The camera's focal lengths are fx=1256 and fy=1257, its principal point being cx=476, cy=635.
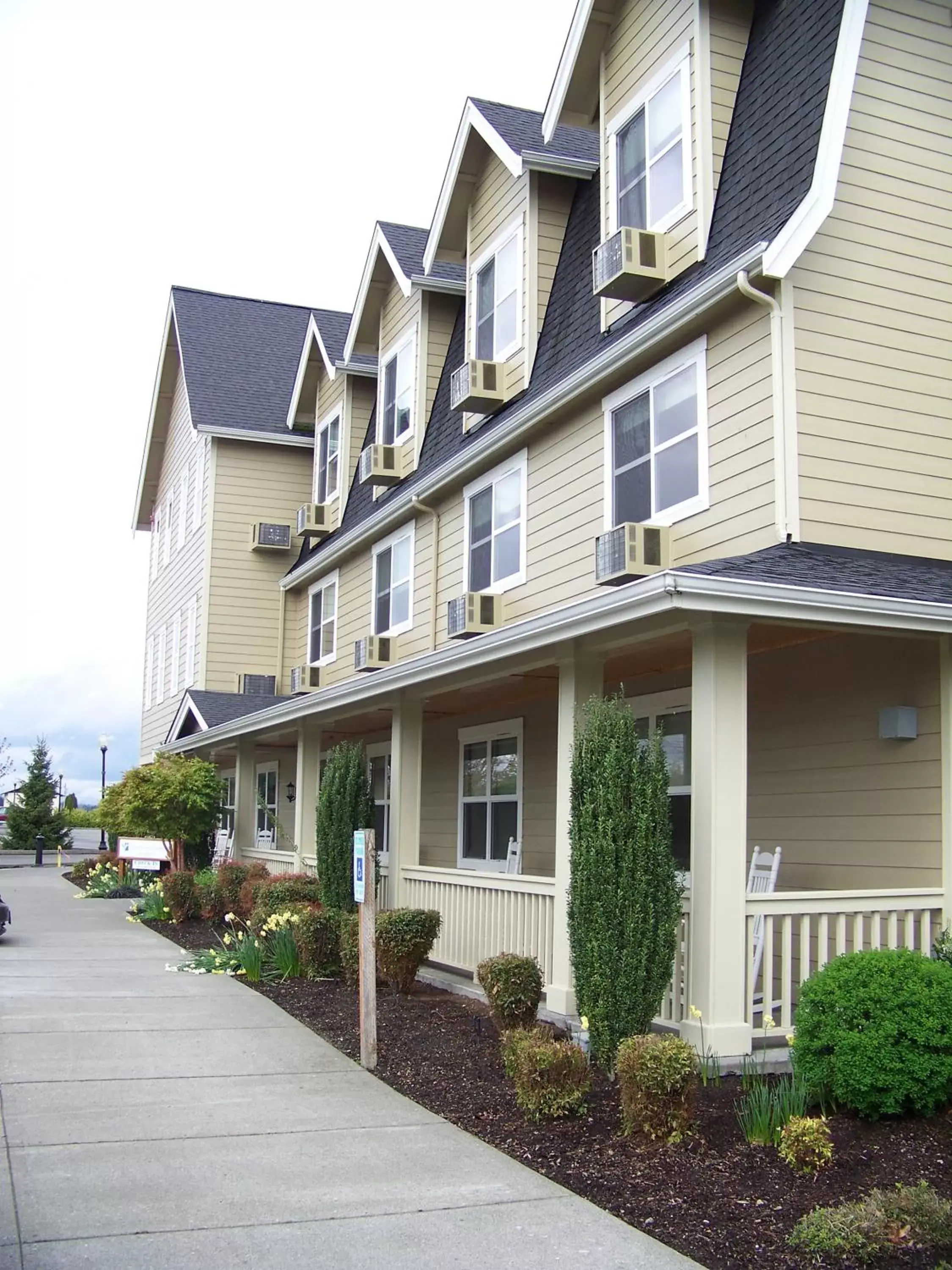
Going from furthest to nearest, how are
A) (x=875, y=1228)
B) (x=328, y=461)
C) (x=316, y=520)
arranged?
(x=328, y=461)
(x=316, y=520)
(x=875, y=1228)

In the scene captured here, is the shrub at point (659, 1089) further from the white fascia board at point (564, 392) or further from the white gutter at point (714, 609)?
the white fascia board at point (564, 392)

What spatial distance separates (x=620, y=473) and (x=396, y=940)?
458 centimetres

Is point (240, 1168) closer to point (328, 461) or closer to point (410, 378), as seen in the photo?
point (410, 378)

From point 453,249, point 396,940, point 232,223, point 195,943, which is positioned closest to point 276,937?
point 396,940

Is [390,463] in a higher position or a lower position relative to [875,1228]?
higher

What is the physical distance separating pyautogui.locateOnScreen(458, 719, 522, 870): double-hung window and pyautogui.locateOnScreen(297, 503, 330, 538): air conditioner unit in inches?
239

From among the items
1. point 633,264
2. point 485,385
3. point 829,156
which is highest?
point 829,156

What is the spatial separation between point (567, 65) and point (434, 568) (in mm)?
5908

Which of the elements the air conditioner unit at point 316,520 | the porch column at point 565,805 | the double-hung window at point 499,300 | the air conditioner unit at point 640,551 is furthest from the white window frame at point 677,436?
the air conditioner unit at point 316,520

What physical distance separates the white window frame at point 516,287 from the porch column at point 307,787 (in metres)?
5.11

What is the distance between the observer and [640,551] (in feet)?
33.9

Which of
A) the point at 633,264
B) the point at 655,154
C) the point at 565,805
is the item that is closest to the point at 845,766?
the point at 565,805

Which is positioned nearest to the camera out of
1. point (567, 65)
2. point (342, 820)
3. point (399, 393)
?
point (567, 65)

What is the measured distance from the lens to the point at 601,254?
11258mm
